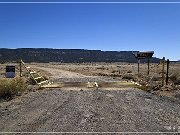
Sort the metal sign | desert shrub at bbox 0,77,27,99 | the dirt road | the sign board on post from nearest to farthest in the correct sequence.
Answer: the dirt road
desert shrub at bbox 0,77,27,99
the sign board on post
the metal sign

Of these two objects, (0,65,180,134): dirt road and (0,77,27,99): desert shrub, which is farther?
(0,77,27,99): desert shrub

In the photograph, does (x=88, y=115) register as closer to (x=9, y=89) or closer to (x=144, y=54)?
(x=9, y=89)

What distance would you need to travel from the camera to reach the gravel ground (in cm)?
984

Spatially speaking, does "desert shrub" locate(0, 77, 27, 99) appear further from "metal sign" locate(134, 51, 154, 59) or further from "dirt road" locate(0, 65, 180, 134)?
"metal sign" locate(134, 51, 154, 59)

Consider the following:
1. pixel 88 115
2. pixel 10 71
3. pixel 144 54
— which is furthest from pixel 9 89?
pixel 144 54

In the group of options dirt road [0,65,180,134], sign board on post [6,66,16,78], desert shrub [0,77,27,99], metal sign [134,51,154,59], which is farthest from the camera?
metal sign [134,51,154,59]

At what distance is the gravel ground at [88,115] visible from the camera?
9.84m

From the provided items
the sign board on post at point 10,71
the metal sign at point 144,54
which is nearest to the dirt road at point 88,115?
the sign board on post at point 10,71

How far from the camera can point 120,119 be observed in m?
A: 11.2

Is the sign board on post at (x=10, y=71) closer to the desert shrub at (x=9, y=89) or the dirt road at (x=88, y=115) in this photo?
the desert shrub at (x=9, y=89)

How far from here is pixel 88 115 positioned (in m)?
11.9

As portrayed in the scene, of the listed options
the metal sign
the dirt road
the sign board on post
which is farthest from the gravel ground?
the metal sign

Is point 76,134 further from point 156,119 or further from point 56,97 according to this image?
point 56,97

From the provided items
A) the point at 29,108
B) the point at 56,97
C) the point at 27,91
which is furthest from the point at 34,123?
the point at 27,91
